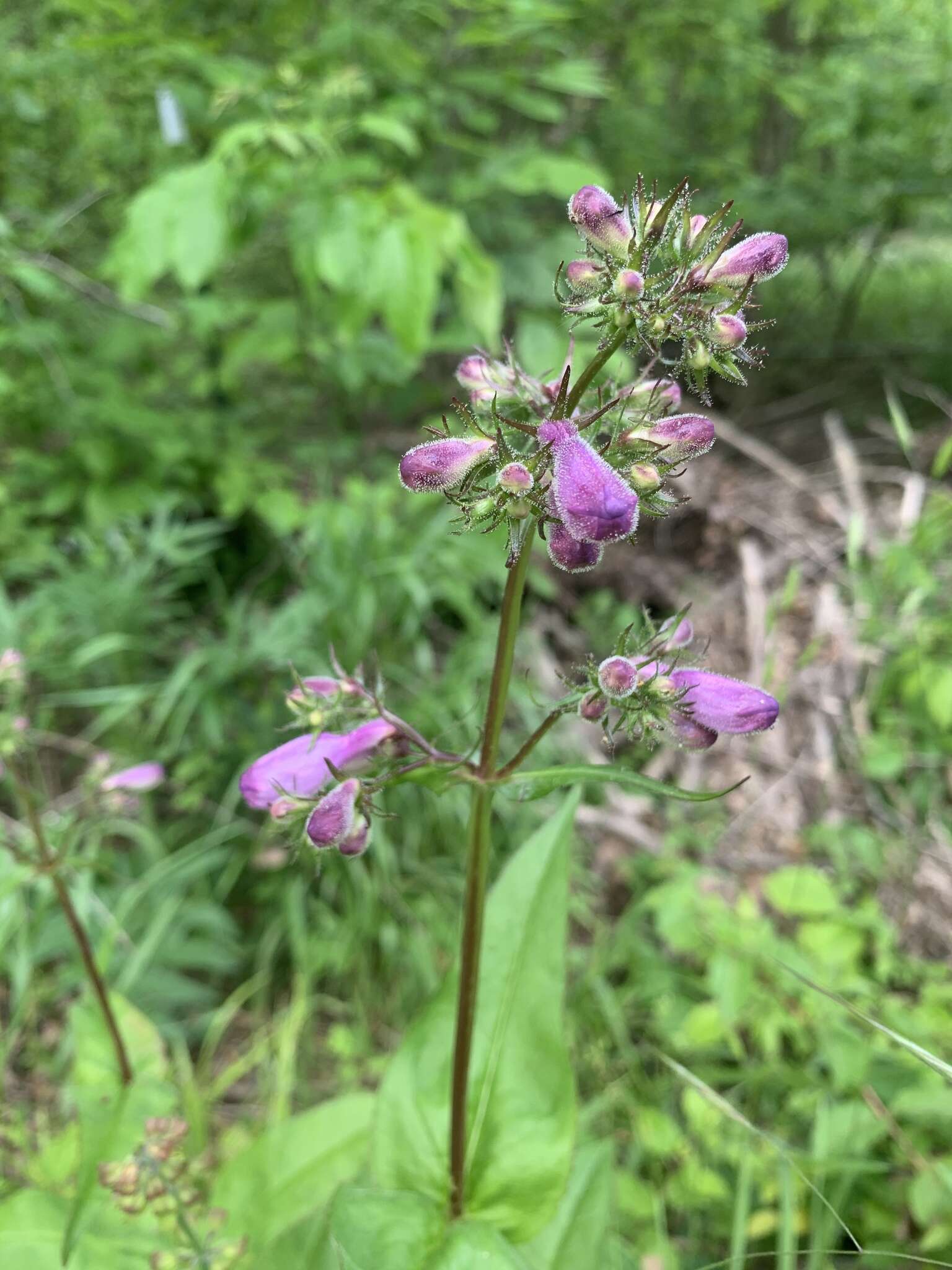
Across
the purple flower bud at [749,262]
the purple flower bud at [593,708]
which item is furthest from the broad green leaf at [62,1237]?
the purple flower bud at [749,262]

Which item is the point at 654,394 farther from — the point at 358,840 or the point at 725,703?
the point at 358,840

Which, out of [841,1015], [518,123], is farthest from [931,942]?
[518,123]

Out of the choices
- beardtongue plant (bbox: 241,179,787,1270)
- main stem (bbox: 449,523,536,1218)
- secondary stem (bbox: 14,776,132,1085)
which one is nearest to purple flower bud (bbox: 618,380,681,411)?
beardtongue plant (bbox: 241,179,787,1270)

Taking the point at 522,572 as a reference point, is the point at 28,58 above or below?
above

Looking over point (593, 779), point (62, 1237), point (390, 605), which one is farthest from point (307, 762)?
point (390, 605)

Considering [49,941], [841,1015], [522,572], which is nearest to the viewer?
[522,572]

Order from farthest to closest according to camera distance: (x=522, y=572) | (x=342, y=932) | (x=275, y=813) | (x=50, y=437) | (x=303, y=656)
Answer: (x=50, y=437)
(x=303, y=656)
(x=342, y=932)
(x=275, y=813)
(x=522, y=572)

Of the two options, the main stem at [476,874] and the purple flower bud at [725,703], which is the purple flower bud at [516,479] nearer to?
the main stem at [476,874]

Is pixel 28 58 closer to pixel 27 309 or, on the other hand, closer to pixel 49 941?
pixel 27 309
